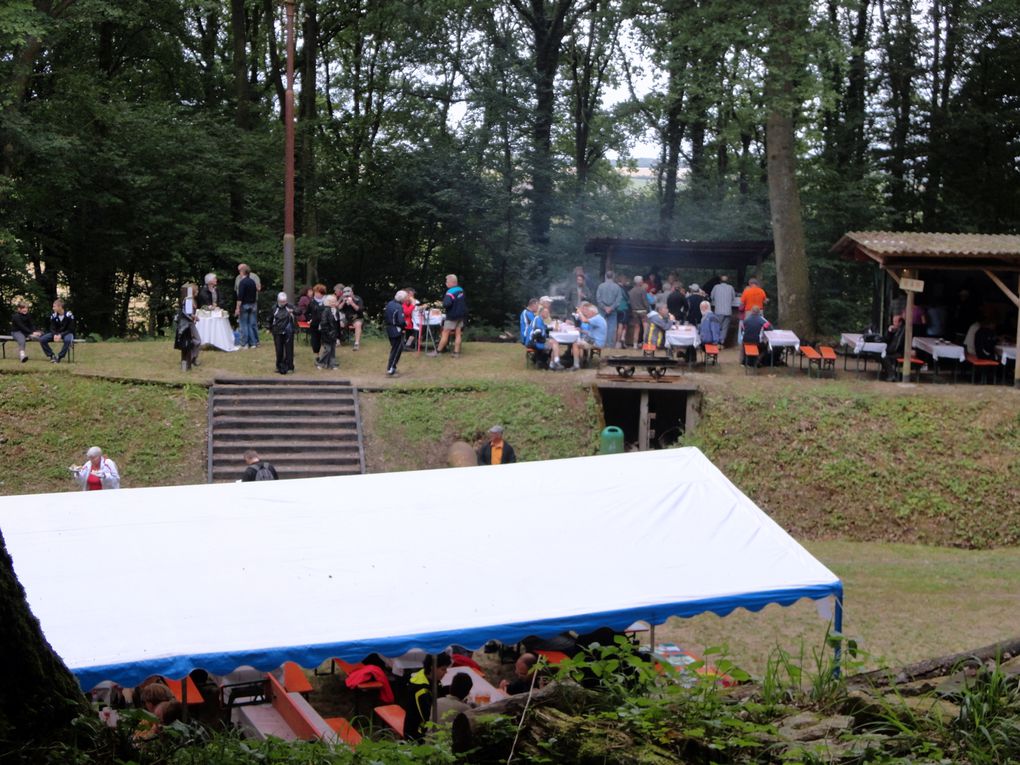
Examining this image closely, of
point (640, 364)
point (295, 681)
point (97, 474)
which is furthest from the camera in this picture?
point (640, 364)

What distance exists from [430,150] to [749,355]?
49.3ft

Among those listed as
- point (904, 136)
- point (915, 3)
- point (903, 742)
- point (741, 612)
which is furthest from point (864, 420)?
point (915, 3)

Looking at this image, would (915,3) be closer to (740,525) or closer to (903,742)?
(740,525)

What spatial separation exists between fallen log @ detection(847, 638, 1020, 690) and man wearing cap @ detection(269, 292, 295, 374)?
16.4 meters

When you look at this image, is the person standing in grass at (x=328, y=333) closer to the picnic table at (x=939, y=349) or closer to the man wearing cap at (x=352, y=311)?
the man wearing cap at (x=352, y=311)

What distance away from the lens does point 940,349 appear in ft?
70.0

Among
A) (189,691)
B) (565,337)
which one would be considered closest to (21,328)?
(565,337)

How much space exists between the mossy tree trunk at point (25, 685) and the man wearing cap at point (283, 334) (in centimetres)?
1702

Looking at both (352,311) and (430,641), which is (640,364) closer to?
(352,311)

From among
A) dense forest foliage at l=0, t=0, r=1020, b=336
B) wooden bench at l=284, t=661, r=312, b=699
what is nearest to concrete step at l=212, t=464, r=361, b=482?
wooden bench at l=284, t=661, r=312, b=699

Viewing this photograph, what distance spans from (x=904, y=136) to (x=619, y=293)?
51.8 ft

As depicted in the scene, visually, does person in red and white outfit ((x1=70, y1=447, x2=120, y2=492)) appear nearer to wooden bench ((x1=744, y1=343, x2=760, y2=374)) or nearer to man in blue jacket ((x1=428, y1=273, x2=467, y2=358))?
man in blue jacket ((x1=428, y1=273, x2=467, y2=358))

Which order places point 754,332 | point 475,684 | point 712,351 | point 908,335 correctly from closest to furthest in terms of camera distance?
1. point 475,684
2. point 908,335
3. point 712,351
4. point 754,332

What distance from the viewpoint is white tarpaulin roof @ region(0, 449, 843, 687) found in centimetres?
812
